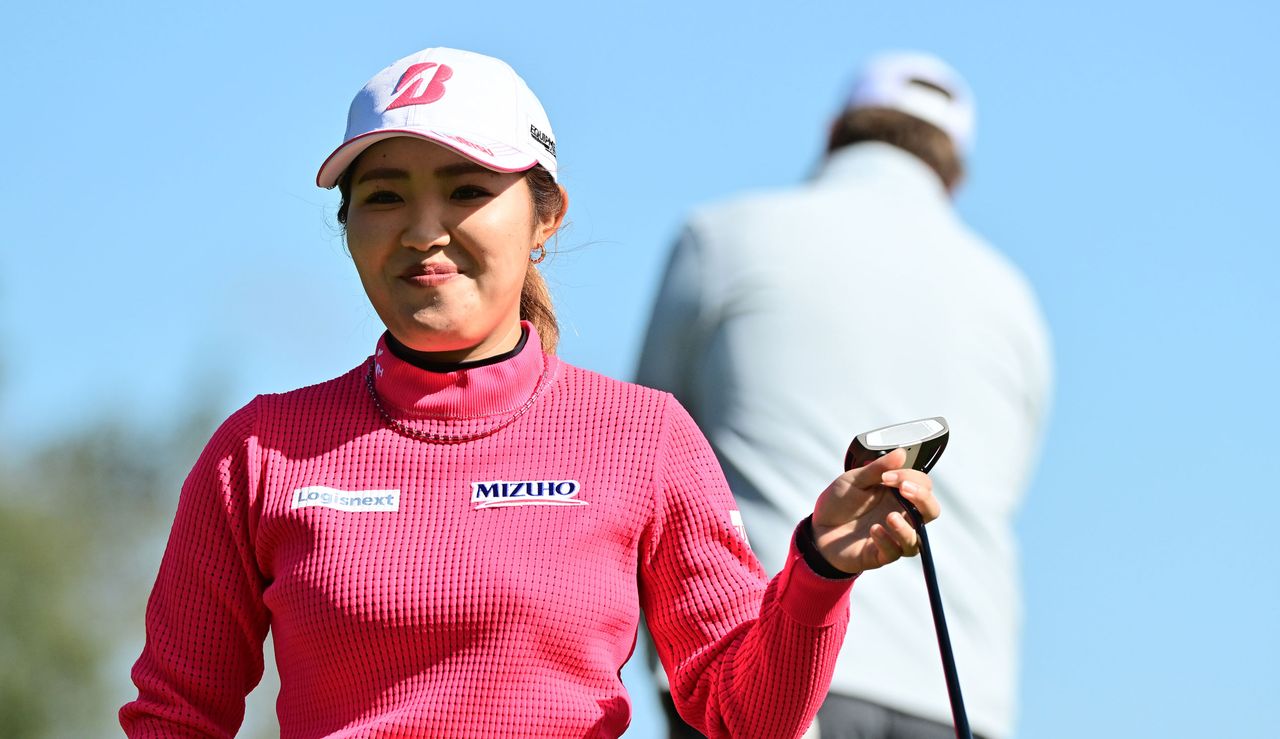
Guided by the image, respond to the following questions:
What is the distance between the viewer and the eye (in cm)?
318

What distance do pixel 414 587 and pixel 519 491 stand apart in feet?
0.70

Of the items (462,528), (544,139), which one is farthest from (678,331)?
(462,528)

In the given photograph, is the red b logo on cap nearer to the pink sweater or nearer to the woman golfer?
the woman golfer

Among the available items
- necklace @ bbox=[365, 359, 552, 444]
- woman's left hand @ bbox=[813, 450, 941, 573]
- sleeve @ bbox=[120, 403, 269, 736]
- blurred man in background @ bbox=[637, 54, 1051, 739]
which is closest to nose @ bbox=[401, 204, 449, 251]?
necklace @ bbox=[365, 359, 552, 444]

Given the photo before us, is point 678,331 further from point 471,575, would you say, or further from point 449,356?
point 471,575

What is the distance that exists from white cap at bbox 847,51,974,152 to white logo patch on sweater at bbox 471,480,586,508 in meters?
2.48

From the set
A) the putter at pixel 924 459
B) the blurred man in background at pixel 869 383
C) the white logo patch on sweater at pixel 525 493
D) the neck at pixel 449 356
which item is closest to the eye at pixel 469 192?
the neck at pixel 449 356

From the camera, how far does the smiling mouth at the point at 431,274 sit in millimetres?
3146

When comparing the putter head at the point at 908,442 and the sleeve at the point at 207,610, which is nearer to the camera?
the putter head at the point at 908,442

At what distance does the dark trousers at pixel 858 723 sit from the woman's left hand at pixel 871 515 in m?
1.45

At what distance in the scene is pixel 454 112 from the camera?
124 inches

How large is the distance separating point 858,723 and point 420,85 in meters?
1.82

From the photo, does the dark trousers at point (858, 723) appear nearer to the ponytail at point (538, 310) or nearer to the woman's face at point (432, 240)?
the ponytail at point (538, 310)

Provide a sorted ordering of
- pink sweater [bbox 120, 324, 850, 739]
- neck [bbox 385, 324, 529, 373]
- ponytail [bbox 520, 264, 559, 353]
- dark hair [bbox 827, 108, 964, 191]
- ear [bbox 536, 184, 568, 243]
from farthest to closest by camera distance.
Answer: dark hair [bbox 827, 108, 964, 191] → ponytail [bbox 520, 264, 559, 353] → ear [bbox 536, 184, 568, 243] → neck [bbox 385, 324, 529, 373] → pink sweater [bbox 120, 324, 850, 739]
